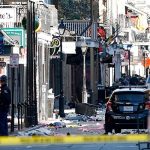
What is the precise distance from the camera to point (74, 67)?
5931 cm

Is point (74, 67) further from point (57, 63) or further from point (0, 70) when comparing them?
point (0, 70)

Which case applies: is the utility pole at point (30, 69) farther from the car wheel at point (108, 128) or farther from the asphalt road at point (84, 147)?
the asphalt road at point (84, 147)

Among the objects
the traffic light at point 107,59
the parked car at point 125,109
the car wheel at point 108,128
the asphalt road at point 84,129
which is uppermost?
the traffic light at point 107,59

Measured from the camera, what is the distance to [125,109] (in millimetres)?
28172

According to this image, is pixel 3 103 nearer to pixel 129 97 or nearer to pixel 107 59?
pixel 129 97

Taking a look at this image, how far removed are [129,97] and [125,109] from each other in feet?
1.54

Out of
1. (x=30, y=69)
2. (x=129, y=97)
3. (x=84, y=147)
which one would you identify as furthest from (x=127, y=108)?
(x=84, y=147)

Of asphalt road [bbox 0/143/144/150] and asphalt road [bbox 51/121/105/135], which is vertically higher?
asphalt road [bbox 0/143/144/150]

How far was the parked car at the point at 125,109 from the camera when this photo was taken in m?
28.1

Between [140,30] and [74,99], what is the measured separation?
7167cm

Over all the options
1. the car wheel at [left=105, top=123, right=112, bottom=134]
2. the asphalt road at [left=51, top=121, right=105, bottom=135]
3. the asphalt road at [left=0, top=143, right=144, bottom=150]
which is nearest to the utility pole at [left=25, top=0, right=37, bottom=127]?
the asphalt road at [left=51, top=121, right=105, bottom=135]

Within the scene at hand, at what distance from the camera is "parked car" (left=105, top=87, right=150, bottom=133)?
1105 inches

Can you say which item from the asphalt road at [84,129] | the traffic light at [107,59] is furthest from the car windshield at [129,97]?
the traffic light at [107,59]

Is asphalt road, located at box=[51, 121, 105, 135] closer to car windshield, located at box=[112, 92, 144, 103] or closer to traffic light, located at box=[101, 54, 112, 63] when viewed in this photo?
car windshield, located at box=[112, 92, 144, 103]
